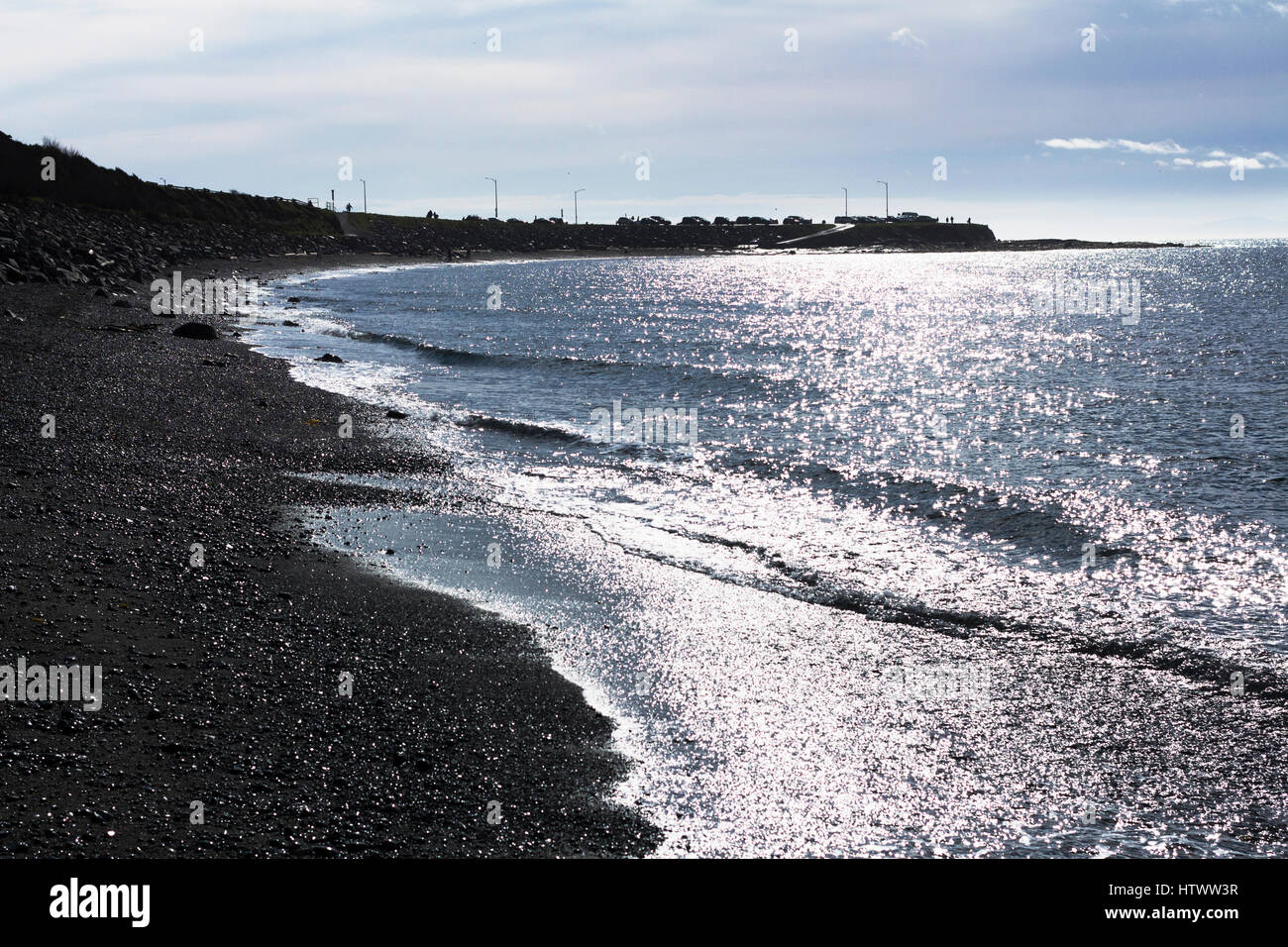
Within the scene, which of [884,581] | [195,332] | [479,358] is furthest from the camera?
[479,358]

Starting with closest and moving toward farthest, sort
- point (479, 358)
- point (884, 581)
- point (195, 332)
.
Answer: point (884, 581)
point (195, 332)
point (479, 358)

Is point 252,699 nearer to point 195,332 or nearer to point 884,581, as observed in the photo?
point 884,581

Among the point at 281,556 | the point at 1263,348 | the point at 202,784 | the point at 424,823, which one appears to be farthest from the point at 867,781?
the point at 1263,348

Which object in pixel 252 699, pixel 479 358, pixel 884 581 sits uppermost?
pixel 479 358

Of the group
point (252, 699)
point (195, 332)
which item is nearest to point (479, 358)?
point (195, 332)

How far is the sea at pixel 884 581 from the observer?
8.49m

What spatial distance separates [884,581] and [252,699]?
9.15m

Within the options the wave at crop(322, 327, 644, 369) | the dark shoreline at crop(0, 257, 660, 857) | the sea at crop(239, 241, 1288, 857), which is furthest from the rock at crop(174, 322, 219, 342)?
the dark shoreline at crop(0, 257, 660, 857)

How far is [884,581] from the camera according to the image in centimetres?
1476

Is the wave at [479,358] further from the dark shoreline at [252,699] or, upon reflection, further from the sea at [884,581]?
the dark shoreline at [252,699]

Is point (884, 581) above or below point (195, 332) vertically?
below

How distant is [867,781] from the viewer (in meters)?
8.62

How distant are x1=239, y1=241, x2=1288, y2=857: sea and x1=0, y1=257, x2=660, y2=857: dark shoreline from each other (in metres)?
0.81

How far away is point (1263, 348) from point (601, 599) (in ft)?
176
